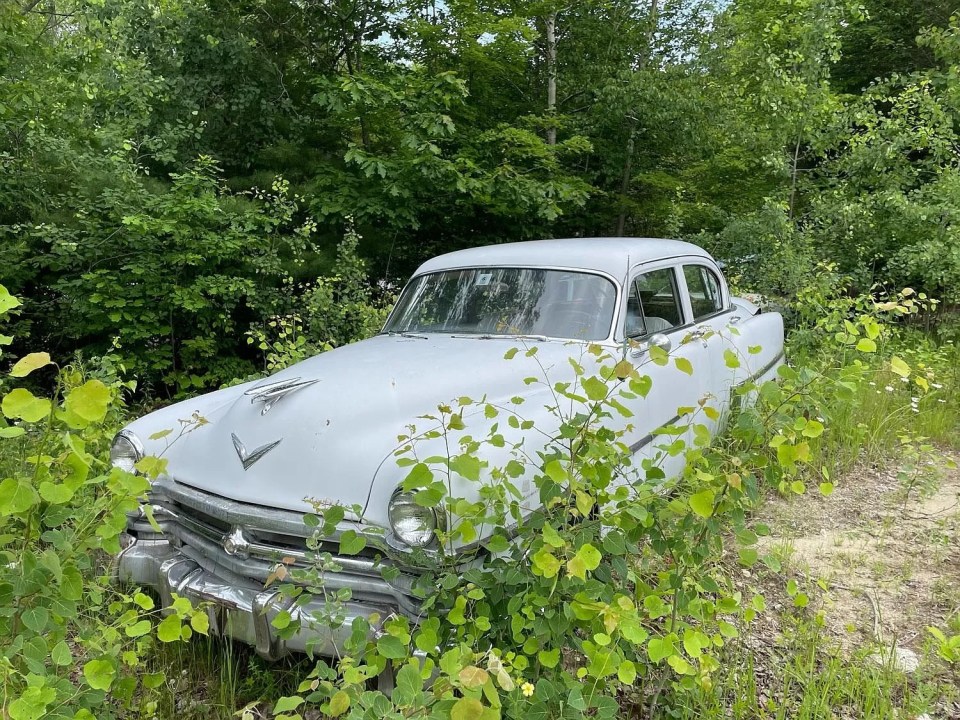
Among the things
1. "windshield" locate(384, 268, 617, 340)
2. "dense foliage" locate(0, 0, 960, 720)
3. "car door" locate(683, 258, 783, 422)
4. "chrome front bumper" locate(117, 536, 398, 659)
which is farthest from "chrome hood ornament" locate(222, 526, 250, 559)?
"car door" locate(683, 258, 783, 422)

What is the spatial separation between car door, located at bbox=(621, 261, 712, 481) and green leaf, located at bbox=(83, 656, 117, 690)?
8.00 ft

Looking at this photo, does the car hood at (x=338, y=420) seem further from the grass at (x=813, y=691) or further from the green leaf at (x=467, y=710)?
the grass at (x=813, y=691)

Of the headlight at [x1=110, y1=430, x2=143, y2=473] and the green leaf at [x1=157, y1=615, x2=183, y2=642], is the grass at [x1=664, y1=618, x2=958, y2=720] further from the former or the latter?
the headlight at [x1=110, y1=430, x2=143, y2=473]

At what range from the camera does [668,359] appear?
3.31 meters

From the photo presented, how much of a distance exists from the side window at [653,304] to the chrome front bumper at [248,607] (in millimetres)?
2190

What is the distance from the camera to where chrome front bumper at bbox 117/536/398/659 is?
2271mm

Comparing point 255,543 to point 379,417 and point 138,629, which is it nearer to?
point 379,417

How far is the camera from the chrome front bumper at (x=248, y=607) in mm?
2271

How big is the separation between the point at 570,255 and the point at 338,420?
6.21ft

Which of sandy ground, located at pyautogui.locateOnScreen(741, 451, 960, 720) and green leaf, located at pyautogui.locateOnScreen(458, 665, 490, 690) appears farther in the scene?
sandy ground, located at pyautogui.locateOnScreen(741, 451, 960, 720)

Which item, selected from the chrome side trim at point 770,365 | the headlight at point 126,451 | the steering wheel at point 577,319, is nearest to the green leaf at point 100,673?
the headlight at point 126,451

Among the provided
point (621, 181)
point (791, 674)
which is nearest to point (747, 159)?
point (621, 181)

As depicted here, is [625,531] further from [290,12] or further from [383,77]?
[290,12]

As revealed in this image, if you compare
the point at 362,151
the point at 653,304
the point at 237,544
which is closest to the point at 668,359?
the point at 653,304
